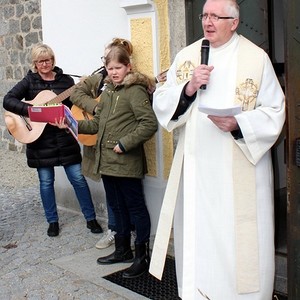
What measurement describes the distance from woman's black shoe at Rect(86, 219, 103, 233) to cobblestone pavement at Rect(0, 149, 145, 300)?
0.05 m

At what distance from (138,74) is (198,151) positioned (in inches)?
47.7

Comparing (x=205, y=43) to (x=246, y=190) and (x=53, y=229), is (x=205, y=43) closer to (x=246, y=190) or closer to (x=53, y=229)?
(x=246, y=190)

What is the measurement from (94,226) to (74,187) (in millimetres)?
410

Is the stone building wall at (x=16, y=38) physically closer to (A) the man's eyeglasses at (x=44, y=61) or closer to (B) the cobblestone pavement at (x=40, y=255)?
(B) the cobblestone pavement at (x=40, y=255)

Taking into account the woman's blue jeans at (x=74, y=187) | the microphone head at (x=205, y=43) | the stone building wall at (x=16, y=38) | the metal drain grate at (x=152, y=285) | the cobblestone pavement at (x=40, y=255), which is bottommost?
the metal drain grate at (x=152, y=285)

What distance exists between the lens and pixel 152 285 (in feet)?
13.9

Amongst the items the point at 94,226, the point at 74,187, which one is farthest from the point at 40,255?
the point at 74,187

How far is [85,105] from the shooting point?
188 inches

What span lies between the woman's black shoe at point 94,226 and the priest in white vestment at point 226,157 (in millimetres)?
2175

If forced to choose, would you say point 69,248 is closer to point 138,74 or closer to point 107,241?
point 107,241

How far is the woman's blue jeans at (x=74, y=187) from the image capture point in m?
5.41

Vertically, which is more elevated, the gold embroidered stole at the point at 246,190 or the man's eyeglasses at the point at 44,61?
the man's eyeglasses at the point at 44,61

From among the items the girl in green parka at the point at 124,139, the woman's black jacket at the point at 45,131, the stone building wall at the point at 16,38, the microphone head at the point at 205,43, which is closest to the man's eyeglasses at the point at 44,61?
the woman's black jacket at the point at 45,131

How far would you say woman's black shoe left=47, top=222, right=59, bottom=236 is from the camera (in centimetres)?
543
